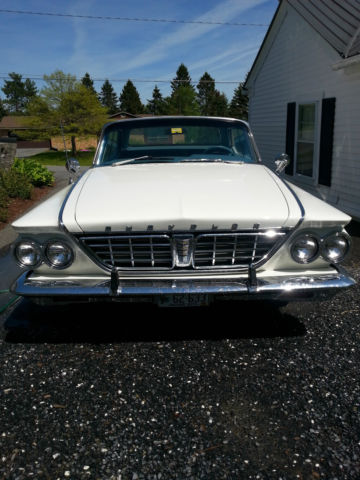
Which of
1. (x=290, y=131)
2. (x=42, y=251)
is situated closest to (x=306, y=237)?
(x=42, y=251)

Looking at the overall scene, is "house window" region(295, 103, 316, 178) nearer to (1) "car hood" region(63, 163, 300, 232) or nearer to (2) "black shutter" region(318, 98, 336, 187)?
(2) "black shutter" region(318, 98, 336, 187)

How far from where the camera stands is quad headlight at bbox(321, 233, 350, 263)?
2.78 metres

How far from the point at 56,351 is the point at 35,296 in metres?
0.60

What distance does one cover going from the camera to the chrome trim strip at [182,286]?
104 inches

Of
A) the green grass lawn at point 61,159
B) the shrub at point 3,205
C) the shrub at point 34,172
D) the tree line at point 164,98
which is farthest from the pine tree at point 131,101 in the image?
the shrub at point 3,205

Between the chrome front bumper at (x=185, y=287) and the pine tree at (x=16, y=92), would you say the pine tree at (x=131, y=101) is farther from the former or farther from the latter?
the chrome front bumper at (x=185, y=287)

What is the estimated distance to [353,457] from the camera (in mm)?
2004

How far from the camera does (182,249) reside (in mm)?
2686

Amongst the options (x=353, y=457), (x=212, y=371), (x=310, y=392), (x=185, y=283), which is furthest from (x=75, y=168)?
(x=353, y=457)

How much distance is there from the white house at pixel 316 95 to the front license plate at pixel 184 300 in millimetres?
5304

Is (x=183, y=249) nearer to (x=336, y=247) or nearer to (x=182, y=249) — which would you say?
(x=182, y=249)

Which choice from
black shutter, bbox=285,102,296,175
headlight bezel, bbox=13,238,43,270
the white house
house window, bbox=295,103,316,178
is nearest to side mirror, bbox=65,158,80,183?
headlight bezel, bbox=13,238,43,270

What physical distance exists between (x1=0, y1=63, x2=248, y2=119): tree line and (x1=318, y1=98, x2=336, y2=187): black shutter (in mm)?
25858

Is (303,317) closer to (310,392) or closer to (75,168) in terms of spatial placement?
(310,392)
